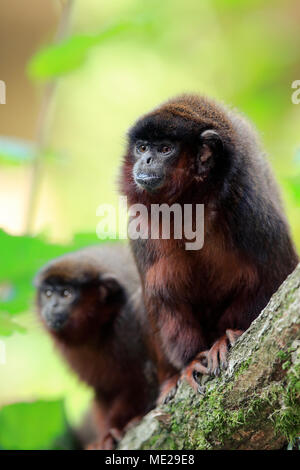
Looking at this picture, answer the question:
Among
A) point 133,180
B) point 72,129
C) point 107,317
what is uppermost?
point 72,129

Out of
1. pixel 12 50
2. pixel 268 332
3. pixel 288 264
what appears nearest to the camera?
pixel 268 332

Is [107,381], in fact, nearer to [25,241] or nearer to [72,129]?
[25,241]

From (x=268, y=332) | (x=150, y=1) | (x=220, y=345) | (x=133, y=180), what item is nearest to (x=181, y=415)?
(x=220, y=345)

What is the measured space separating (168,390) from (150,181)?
106 cm

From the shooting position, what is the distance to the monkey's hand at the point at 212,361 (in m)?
2.59

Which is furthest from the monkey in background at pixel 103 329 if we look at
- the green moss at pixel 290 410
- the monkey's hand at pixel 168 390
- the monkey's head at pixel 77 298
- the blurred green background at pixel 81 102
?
the green moss at pixel 290 410

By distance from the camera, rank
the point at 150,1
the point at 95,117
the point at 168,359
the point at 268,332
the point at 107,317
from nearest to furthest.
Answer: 1. the point at 268,332
2. the point at 168,359
3. the point at 107,317
4. the point at 150,1
5. the point at 95,117

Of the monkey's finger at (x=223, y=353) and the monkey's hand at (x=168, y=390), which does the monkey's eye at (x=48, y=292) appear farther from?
the monkey's finger at (x=223, y=353)

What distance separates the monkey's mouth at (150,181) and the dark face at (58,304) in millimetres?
1283

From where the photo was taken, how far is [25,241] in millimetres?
3254

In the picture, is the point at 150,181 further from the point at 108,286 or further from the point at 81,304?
the point at 81,304

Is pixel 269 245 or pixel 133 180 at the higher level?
pixel 133 180

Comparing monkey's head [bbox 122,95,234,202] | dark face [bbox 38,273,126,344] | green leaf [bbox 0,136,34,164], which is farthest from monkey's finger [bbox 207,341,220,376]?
green leaf [bbox 0,136,34,164]

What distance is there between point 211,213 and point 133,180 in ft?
1.51
